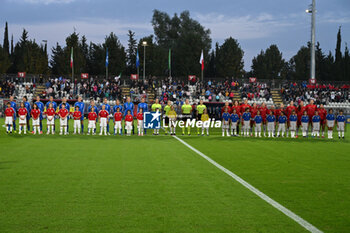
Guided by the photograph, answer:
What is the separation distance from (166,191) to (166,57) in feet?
246

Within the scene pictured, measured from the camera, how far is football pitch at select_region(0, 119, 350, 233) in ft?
18.4

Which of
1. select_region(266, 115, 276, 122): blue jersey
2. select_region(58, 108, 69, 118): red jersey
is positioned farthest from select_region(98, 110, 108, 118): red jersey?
select_region(266, 115, 276, 122): blue jersey

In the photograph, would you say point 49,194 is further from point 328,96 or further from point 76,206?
point 328,96

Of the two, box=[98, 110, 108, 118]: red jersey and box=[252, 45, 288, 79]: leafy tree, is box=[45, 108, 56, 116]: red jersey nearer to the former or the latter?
box=[98, 110, 108, 118]: red jersey

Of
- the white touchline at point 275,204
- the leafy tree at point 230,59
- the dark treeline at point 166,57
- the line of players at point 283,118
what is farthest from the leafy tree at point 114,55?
the white touchline at point 275,204

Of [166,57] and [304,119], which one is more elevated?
[166,57]

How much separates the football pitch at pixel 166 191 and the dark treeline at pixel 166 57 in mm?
51391

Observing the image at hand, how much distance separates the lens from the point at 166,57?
81.3m

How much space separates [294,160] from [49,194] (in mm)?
7542

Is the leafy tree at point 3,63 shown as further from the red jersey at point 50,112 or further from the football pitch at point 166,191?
the football pitch at point 166,191

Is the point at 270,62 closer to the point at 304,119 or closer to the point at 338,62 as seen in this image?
the point at 338,62

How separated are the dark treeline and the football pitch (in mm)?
51391

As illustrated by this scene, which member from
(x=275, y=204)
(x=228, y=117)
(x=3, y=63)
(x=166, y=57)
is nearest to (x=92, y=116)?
(x=228, y=117)

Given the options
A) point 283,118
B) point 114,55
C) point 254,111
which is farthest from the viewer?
point 114,55
